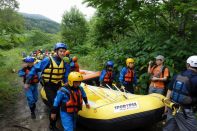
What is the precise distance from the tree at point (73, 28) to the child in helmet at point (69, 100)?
23.1 meters

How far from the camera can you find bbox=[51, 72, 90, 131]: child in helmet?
512cm

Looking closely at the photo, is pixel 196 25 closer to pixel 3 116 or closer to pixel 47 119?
pixel 47 119

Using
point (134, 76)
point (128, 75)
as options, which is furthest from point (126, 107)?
point (134, 76)

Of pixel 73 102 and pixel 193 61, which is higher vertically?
pixel 193 61

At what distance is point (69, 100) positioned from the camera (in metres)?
5.14

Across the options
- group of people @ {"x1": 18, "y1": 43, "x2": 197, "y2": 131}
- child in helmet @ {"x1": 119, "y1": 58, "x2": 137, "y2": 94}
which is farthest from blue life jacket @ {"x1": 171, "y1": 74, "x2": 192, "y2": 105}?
child in helmet @ {"x1": 119, "y1": 58, "x2": 137, "y2": 94}

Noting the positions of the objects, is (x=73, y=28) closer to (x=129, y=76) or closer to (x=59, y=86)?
(x=129, y=76)

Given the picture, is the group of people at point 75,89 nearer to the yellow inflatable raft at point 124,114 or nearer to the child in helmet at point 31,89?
the child in helmet at point 31,89

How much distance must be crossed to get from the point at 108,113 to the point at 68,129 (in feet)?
2.80

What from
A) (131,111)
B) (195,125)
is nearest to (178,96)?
(195,125)

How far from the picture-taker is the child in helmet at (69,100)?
512 centimetres

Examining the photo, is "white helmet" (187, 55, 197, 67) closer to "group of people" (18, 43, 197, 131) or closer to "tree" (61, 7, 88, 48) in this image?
"group of people" (18, 43, 197, 131)

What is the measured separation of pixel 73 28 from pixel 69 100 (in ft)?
81.0

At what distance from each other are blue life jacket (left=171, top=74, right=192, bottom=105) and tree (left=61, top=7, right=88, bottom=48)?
2396 centimetres
